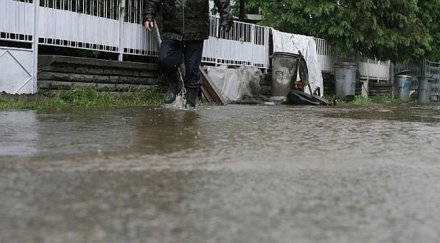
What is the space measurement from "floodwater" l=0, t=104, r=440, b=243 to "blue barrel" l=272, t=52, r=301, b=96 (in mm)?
8591

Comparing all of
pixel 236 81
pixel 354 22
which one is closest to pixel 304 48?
pixel 354 22

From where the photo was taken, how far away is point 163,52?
25.9ft

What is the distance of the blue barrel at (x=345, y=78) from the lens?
1655 cm

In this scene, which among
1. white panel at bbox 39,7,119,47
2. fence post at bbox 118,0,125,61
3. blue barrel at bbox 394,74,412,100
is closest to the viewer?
white panel at bbox 39,7,119,47

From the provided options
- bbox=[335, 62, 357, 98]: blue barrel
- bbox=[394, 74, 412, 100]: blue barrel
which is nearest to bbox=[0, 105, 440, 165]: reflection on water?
bbox=[335, 62, 357, 98]: blue barrel

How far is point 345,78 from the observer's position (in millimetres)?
16641

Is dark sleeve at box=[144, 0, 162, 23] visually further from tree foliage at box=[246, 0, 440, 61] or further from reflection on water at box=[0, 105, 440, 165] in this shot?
tree foliage at box=[246, 0, 440, 61]

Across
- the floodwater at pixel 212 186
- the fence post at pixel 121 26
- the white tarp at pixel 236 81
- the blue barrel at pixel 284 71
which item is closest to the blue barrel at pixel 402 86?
the blue barrel at pixel 284 71

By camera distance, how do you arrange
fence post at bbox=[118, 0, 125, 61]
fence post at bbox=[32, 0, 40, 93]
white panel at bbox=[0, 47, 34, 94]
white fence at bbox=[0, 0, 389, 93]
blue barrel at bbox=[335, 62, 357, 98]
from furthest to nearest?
blue barrel at bbox=[335, 62, 357, 98], fence post at bbox=[118, 0, 125, 61], fence post at bbox=[32, 0, 40, 93], white fence at bbox=[0, 0, 389, 93], white panel at bbox=[0, 47, 34, 94]

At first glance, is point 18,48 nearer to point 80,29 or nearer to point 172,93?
point 80,29

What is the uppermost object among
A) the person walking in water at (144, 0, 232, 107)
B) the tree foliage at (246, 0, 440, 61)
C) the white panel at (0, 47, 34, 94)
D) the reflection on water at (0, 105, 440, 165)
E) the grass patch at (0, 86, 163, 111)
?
the tree foliage at (246, 0, 440, 61)

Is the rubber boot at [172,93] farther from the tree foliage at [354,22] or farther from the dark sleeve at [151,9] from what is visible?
the tree foliage at [354,22]

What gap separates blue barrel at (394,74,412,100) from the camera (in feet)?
66.9

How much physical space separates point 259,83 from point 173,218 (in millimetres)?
11413
